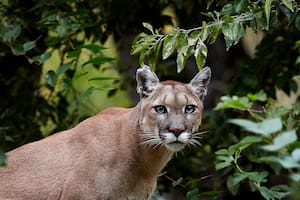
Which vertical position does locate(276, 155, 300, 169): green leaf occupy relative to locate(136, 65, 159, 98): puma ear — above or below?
above

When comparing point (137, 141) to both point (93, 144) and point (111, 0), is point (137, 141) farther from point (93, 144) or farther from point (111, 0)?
point (111, 0)

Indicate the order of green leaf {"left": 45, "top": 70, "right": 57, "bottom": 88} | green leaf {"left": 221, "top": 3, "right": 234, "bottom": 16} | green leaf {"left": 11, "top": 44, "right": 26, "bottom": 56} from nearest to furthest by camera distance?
1. green leaf {"left": 221, "top": 3, "right": 234, "bottom": 16}
2. green leaf {"left": 45, "top": 70, "right": 57, "bottom": 88}
3. green leaf {"left": 11, "top": 44, "right": 26, "bottom": 56}

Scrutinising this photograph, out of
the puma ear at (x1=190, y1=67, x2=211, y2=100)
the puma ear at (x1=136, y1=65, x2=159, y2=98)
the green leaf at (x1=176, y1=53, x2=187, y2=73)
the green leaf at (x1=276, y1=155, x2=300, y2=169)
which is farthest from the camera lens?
the puma ear at (x1=190, y1=67, x2=211, y2=100)

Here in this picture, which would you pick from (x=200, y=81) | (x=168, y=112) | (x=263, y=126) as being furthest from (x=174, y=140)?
(x=263, y=126)

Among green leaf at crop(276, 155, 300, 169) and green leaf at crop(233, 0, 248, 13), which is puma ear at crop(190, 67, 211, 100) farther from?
green leaf at crop(276, 155, 300, 169)

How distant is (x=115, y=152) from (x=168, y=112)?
0.47 m

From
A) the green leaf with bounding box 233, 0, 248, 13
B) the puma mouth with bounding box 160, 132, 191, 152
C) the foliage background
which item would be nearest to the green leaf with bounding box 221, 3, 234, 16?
the green leaf with bounding box 233, 0, 248, 13

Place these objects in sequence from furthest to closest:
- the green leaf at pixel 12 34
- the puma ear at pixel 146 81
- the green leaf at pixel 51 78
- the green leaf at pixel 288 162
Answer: the green leaf at pixel 12 34 → the green leaf at pixel 51 78 → the puma ear at pixel 146 81 → the green leaf at pixel 288 162

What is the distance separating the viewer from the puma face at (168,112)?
5.18m

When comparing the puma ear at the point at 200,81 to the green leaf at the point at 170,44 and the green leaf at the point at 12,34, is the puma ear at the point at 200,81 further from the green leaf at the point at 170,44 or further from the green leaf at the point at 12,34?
the green leaf at the point at 12,34

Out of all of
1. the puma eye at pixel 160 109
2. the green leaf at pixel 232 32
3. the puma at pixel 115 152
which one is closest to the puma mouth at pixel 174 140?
the puma at pixel 115 152

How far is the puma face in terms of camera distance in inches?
204

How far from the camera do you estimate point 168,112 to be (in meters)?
5.30

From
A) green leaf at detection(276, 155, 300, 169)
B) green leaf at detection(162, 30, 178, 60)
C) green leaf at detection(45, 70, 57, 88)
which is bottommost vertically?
green leaf at detection(45, 70, 57, 88)
